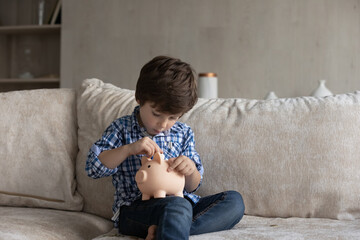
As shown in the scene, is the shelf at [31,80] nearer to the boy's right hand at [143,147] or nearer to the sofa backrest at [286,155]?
the sofa backrest at [286,155]

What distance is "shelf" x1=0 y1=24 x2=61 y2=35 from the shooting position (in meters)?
3.82

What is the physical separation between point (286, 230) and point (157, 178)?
1.21 ft

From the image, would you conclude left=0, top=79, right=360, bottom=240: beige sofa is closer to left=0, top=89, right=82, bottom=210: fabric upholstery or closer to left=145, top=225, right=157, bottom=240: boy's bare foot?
left=0, top=89, right=82, bottom=210: fabric upholstery

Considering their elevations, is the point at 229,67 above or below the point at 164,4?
below

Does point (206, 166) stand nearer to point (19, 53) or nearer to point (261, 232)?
point (261, 232)

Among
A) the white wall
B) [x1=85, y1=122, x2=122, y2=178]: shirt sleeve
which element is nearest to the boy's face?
[x1=85, y1=122, x2=122, y2=178]: shirt sleeve

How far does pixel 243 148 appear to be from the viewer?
151 cm

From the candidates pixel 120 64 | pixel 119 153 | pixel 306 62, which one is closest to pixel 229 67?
pixel 306 62

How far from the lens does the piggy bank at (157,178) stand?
1236mm

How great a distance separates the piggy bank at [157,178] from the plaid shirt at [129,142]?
0.52 feet

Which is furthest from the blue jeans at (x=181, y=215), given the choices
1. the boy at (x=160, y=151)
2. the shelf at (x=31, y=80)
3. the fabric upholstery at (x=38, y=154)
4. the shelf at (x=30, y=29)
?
the shelf at (x=30, y=29)

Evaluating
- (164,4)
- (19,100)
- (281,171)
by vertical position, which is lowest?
(281,171)

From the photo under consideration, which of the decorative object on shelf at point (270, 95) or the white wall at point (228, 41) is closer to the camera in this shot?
the decorative object on shelf at point (270, 95)

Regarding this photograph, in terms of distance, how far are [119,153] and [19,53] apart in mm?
3205
